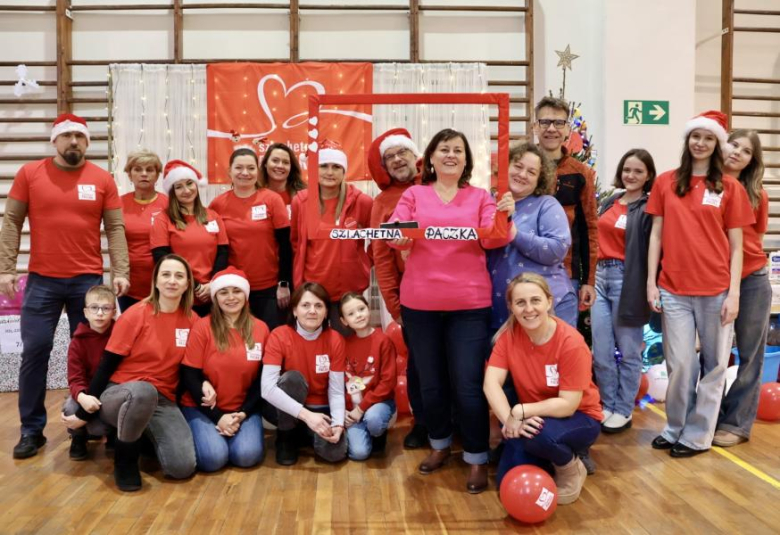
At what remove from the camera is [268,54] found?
20.3 ft

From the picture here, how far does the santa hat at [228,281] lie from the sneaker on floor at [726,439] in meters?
2.39

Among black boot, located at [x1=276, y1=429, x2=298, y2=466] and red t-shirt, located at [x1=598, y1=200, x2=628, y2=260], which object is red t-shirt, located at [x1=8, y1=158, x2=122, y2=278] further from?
red t-shirt, located at [x1=598, y1=200, x2=628, y2=260]

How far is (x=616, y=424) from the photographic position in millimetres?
3371

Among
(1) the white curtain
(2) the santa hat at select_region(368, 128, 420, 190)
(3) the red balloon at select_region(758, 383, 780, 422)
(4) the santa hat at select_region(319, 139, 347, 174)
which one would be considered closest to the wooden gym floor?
(3) the red balloon at select_region(758, 383, 780, 422)

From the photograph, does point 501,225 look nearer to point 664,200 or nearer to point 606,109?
point 664,200

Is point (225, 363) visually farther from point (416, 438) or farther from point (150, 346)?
point (416, 438)

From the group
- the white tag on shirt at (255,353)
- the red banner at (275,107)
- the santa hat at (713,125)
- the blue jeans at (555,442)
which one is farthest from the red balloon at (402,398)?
the red banner at (275,107)

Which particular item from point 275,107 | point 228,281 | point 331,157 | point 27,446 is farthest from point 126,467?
point 275,107

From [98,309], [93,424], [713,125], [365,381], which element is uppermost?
[713,125]

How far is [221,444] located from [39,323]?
109 centimetres

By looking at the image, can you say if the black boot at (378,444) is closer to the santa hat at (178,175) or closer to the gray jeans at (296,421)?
the gray jeans at (296,421)

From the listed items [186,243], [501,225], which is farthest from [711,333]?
[186,243]

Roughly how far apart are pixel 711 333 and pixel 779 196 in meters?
4.39

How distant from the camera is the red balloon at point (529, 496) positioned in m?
2.22
